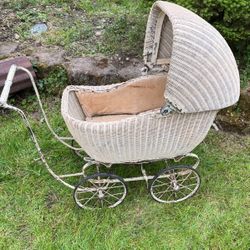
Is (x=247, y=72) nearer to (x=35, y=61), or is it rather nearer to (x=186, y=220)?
(x=186, y=220)

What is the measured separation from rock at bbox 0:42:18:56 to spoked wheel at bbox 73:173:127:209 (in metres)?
1.70

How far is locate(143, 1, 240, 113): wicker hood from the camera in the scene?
243 cm

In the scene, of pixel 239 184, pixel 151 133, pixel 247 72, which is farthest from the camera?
pixel 247 72

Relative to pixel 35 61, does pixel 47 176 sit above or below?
below

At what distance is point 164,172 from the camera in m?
2.99

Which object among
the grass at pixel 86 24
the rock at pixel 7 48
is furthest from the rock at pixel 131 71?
the rock at pixel 7 48

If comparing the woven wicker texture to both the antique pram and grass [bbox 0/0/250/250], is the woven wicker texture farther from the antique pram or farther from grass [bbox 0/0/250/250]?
grass [bbox 0/0/250/250]

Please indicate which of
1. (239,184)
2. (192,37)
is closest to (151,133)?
(192,37)

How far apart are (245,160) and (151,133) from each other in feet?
3.43

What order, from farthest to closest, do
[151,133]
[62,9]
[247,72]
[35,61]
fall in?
1. [62,9]
2. [35,61]
3. [247,72]
4. [151,133]

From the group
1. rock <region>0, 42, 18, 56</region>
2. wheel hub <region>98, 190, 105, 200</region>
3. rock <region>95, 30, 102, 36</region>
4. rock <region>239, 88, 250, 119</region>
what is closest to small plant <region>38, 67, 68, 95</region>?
rock <region>0, 42, 18, 56</region>

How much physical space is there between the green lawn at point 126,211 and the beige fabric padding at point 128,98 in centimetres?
43

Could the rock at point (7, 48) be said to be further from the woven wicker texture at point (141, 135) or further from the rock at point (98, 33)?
the woven wicker texture at point (141, 135)

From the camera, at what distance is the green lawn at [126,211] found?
290 centimetres
